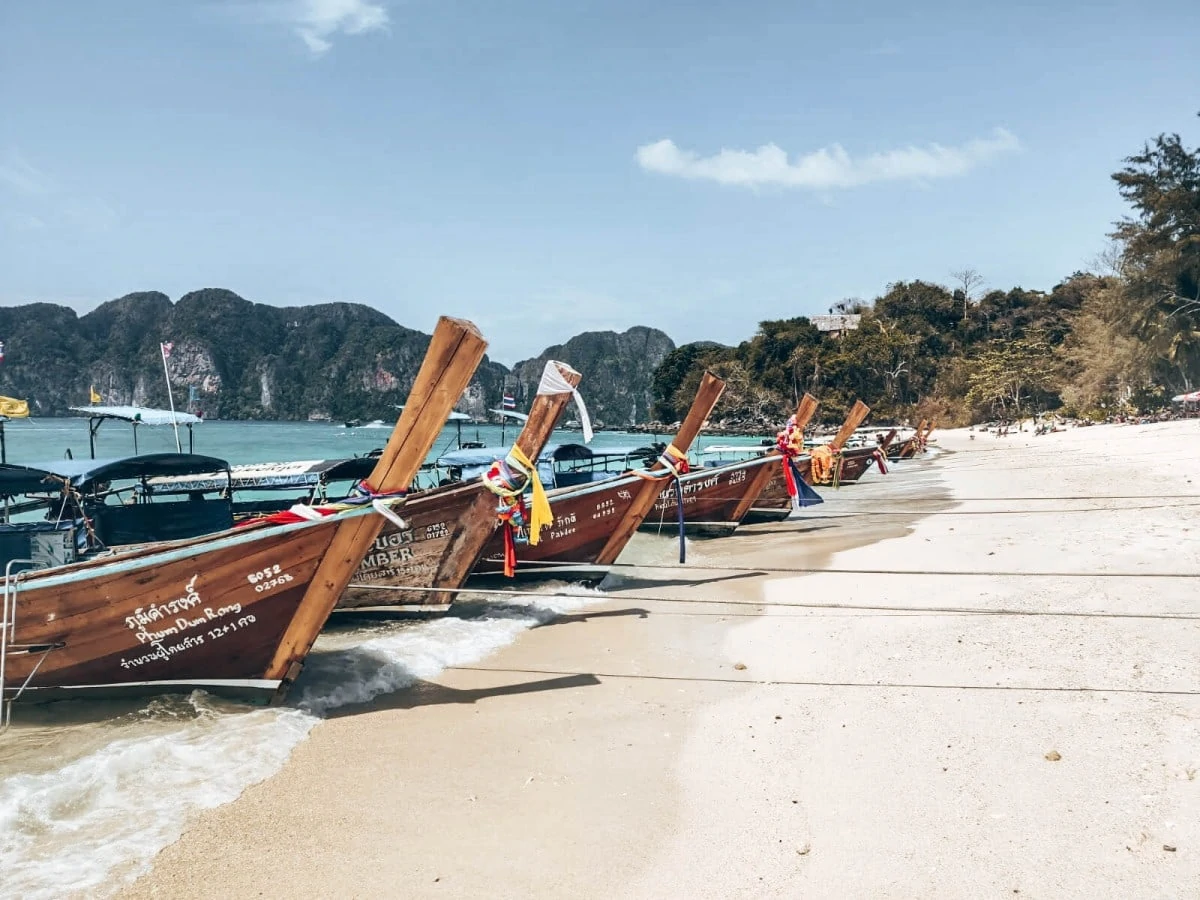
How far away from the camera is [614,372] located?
595 feet

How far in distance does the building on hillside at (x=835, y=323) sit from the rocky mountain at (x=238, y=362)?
196ft

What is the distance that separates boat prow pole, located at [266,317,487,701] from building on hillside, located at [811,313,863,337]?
88.0 m

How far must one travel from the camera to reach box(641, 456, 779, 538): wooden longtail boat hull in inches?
621

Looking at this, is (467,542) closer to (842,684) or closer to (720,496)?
(842,684)

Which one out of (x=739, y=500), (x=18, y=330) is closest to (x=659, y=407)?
(x=739, y=500)

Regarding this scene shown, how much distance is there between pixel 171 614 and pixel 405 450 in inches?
86.2

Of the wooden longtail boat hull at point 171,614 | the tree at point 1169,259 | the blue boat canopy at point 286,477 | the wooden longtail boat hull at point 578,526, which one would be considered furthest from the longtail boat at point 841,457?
the tree at point 1169,259

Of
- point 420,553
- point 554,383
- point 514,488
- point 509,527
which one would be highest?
point 554,383

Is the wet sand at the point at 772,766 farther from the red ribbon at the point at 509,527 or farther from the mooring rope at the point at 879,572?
the red ribbon at the point at 509,527

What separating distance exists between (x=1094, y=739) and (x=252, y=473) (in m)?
16.9

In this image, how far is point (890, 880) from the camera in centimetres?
358

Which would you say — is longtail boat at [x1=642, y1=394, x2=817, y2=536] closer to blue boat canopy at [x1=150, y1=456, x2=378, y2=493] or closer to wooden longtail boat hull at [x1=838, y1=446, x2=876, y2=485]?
blue boat canopy at [x1=150, y1=456, x2=378, y2=493]

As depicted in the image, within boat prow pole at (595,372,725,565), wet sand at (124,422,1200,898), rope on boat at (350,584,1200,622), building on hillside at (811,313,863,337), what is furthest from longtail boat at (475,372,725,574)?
building on hillside at (811,313,863,337)

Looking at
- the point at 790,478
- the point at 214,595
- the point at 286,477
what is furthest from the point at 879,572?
the point at 286,477
